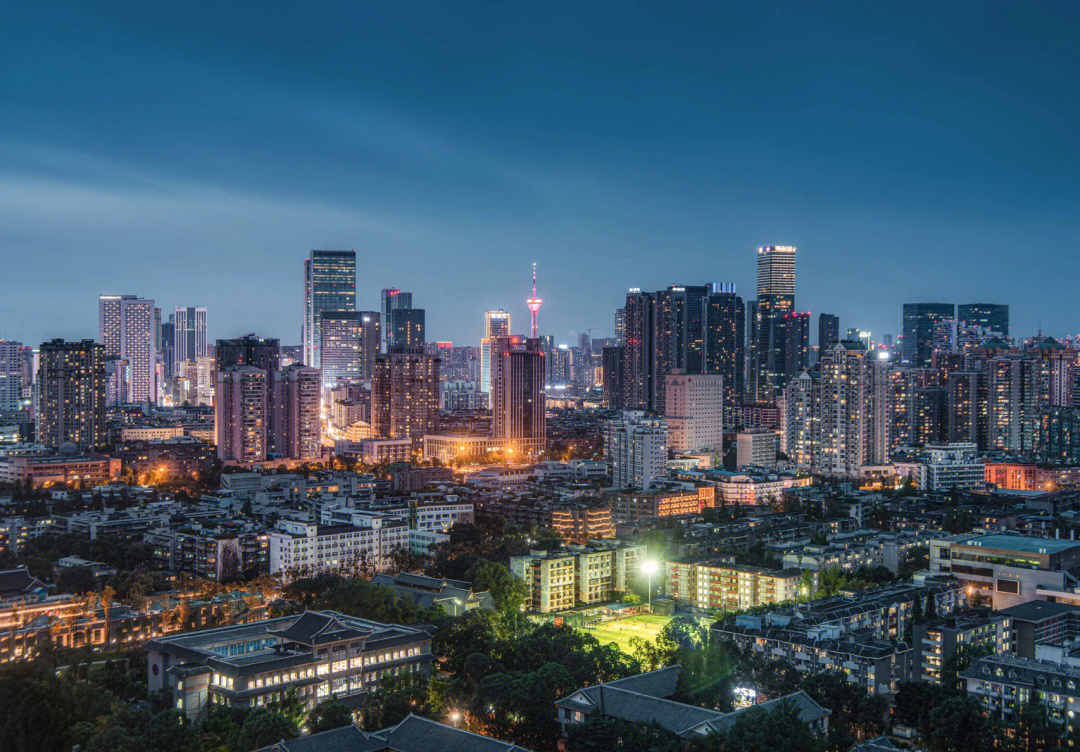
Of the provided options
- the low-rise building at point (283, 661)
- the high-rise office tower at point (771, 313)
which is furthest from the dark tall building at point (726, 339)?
the low-rise building at point (283, 661)

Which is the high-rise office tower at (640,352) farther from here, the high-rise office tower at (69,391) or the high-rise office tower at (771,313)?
the high-rise office tower at (69,391)

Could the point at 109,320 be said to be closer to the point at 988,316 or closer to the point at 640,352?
the point at 640,352

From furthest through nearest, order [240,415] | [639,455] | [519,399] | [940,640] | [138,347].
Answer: [138,347] → [519,399] → [240,415] → [639,455] → [940,640]

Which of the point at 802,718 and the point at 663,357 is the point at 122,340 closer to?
the point at 663,357

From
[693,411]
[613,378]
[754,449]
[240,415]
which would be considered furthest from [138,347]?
[754,449]

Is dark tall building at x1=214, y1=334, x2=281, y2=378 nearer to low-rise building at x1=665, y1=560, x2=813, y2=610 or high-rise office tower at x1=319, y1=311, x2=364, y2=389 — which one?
high-rise office tower at x1=319, y1=311, x2=364, y2=389
